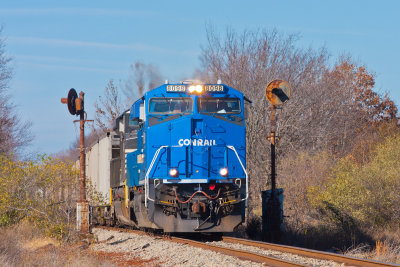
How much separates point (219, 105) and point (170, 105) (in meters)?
1.23

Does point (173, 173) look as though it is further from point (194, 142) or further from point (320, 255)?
point (320, 255)

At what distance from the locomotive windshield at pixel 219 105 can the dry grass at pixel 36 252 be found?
446cm

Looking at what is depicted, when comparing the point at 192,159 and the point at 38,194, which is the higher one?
the point at 192,159

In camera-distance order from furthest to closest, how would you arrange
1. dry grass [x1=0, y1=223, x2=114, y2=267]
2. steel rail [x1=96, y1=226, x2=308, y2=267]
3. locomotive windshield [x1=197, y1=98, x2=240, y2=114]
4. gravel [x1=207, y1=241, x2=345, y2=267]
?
locomotive windshield [x1=197, y1=98, x2=240, y2=114] → dry grass [x1=0, y1=223, x2=114, y2=267] → gravel [x1=207, y1=241, x2=345, y2=267] → steel rail [x1=96, y1=226, x2=308, y2=267]

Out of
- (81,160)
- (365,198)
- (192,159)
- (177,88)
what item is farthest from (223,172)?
(365,198)

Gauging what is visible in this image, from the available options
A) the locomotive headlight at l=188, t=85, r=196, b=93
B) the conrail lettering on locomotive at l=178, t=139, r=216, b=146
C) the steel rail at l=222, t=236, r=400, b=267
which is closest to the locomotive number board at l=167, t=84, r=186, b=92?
the locomotive headlight at l=188, t=85, r=196, b=93

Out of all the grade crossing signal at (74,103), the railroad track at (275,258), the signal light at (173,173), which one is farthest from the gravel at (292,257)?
the grade crossing signal at (74,103)

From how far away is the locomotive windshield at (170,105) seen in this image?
532 inches

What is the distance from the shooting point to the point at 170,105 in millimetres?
13547

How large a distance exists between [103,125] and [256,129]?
1927 centimetres

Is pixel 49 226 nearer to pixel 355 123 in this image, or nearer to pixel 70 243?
pixel 70 243

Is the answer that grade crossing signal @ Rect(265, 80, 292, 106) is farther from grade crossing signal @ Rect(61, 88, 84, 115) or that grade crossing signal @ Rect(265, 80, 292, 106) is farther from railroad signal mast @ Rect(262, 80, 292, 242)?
grade crossing signal @ Rect(61, 88, 84, 115)

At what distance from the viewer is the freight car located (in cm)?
1291

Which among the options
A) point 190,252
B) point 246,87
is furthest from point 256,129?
→ point 190,252
